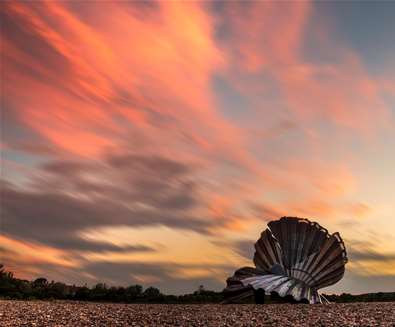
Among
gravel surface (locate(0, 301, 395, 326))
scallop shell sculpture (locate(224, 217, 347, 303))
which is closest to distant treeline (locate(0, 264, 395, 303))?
scallop shell sculpture (locate(224, 217, 347, 303))

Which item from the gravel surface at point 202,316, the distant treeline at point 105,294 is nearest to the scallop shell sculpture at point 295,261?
the distant treeline at point 105,294

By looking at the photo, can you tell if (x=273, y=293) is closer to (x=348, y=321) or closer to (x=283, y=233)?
(x=283, y=233)

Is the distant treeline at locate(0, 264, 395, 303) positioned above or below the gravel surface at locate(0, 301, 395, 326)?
above

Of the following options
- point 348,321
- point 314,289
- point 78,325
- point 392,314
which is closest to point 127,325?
point 78,325

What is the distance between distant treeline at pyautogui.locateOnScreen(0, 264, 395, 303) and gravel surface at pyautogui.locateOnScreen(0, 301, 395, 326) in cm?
902

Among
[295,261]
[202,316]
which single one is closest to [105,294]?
[295,261]

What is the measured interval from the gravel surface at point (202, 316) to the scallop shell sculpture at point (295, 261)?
18.4 feet

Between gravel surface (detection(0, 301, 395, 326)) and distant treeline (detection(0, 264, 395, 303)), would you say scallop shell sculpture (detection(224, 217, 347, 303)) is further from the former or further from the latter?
gravel surface (detection(0, 301, 395, 326))

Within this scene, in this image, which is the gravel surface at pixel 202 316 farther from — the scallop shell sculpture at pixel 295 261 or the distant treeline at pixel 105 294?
the distant treeline at pixel 105 294

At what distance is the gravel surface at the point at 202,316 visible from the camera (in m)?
17.7

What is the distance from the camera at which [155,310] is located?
73.8ft

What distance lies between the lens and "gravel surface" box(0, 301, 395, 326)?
17719mm

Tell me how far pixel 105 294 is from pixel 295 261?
42.0ft

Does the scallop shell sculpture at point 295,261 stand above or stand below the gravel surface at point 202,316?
above
